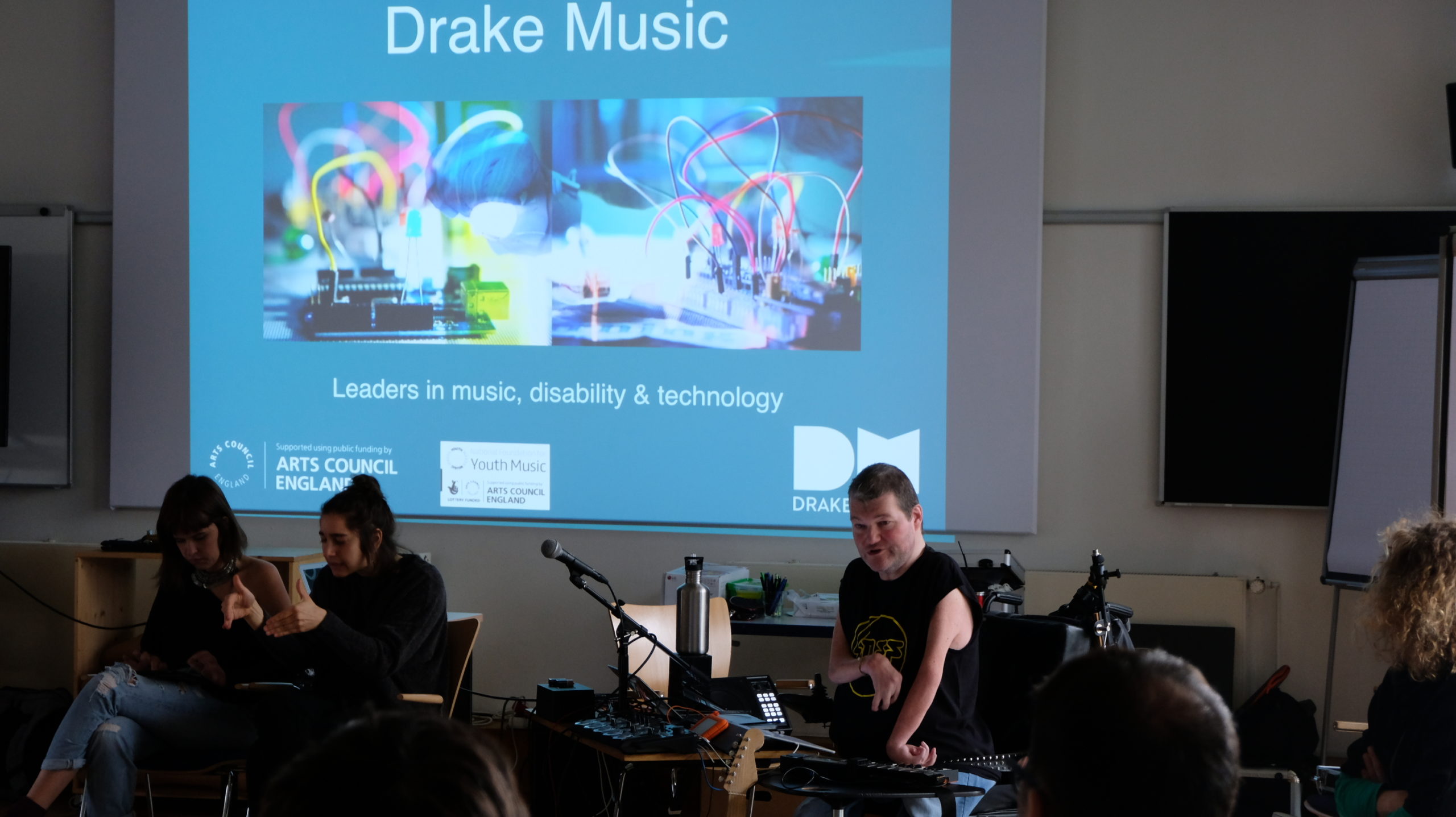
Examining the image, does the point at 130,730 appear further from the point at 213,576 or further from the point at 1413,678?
the point at 1413,678

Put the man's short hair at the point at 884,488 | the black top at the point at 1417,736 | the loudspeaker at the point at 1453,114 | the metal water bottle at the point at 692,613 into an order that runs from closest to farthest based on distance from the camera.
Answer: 1. the black top at the point at 1417,736
2. the man's short hair at the point at 884,488
3. the metal water bottle at the point at 692,613
4. the loudspeaker at the point at 1453,114

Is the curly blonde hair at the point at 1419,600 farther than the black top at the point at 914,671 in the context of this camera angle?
No

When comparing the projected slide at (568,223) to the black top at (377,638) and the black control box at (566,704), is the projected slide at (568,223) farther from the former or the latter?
the black control box at (566,704)

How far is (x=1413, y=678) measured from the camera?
2355 mm

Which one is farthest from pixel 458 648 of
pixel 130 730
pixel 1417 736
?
pixel 1417 736

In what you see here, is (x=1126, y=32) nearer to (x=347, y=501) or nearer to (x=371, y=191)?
(x=371, y=191)

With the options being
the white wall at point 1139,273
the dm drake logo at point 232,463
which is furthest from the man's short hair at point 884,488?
the dm drake logo at point 232,463

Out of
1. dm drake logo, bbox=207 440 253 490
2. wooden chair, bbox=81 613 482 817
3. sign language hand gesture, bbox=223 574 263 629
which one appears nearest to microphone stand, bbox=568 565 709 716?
wooden chair, bbox=81 613 482 817

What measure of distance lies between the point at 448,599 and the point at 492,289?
1.46m

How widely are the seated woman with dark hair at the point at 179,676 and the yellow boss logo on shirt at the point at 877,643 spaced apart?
5.72 feet

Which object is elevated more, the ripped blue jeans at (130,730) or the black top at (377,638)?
the black top at (377,638)

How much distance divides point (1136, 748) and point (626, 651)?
224 centimetres

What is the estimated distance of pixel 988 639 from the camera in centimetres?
330

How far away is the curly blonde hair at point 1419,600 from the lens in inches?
91.1
